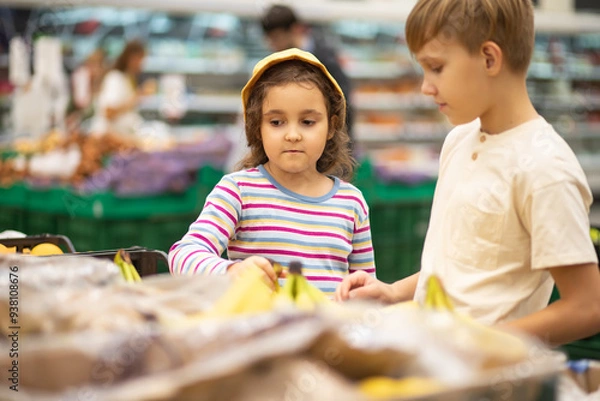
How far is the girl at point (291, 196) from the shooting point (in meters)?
1.85

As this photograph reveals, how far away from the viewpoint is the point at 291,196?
192cm

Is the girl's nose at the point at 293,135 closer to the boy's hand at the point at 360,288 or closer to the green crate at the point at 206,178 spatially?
the boy's hand at the point at 360,288

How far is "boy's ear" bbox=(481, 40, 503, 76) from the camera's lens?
147cm


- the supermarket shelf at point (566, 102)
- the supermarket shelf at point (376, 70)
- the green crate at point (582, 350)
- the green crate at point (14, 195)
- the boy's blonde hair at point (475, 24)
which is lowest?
the supermarket shelf at point (566, 102)

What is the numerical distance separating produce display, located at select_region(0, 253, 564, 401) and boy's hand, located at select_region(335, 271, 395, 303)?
1.41 feet

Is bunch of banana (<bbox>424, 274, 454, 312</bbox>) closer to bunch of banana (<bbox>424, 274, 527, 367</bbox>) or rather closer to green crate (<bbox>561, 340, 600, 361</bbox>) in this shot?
bunch of banana (<bbox>424, 274, 527, 367</bbox>)

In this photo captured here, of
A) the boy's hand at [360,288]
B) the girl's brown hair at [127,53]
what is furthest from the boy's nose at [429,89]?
the girl's brown hair at [127,53]

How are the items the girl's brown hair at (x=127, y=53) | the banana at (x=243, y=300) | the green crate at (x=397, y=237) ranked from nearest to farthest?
the banana at (x=243, y=300)
the green crate at (x=397, y=237)
the girl's brown hair at (x=127, y=53)

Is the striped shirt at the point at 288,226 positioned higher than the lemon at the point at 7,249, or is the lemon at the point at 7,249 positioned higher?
the striped shirt at the point at 288,226

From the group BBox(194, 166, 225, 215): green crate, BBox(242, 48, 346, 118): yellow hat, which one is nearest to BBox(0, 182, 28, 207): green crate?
BBox(194, 166, 225, 215): green crate

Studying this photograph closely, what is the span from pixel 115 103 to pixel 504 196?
5.07 metres

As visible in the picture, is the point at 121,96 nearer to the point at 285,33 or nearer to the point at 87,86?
the point at 87,86

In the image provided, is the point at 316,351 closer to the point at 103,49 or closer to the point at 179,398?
the point at 179,398

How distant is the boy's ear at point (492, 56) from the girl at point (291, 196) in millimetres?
504
